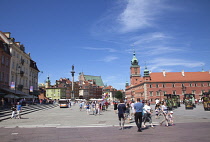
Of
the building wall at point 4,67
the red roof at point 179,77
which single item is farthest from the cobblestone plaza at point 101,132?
the red roof at point 179,77

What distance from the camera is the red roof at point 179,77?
8519cm

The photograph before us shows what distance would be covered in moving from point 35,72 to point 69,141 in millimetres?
53433

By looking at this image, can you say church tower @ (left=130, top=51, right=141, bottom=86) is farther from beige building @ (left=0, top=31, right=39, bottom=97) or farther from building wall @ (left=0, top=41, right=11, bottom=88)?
building wall @ (left=0, top=41, right=11, bottom=88)

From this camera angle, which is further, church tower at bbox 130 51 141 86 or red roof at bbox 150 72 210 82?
church tower at bbox 130 51 141 86

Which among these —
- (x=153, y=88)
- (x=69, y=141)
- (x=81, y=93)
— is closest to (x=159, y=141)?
(x=69, y=141)

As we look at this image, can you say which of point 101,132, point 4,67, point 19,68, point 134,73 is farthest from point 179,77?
point 101,132

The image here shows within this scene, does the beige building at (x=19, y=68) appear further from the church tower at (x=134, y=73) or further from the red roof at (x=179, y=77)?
the church tower at (x=134, y=73)

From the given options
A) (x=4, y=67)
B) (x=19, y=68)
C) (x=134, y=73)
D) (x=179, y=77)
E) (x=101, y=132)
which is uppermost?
(x=134, y=73)

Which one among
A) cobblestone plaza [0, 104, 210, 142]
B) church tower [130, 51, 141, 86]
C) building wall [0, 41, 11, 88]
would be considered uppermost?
church tower [130, 51, 141, 86]

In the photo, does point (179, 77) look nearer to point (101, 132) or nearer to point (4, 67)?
point (4, 67)

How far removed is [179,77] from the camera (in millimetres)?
87125

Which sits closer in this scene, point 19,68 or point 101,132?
point 101,132

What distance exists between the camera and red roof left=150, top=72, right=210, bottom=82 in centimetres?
8519

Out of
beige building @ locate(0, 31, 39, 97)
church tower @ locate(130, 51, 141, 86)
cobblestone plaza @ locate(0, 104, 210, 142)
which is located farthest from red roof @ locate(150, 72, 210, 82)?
Result: cobblestone plaza @ locate(0, 104, 210, 142)
